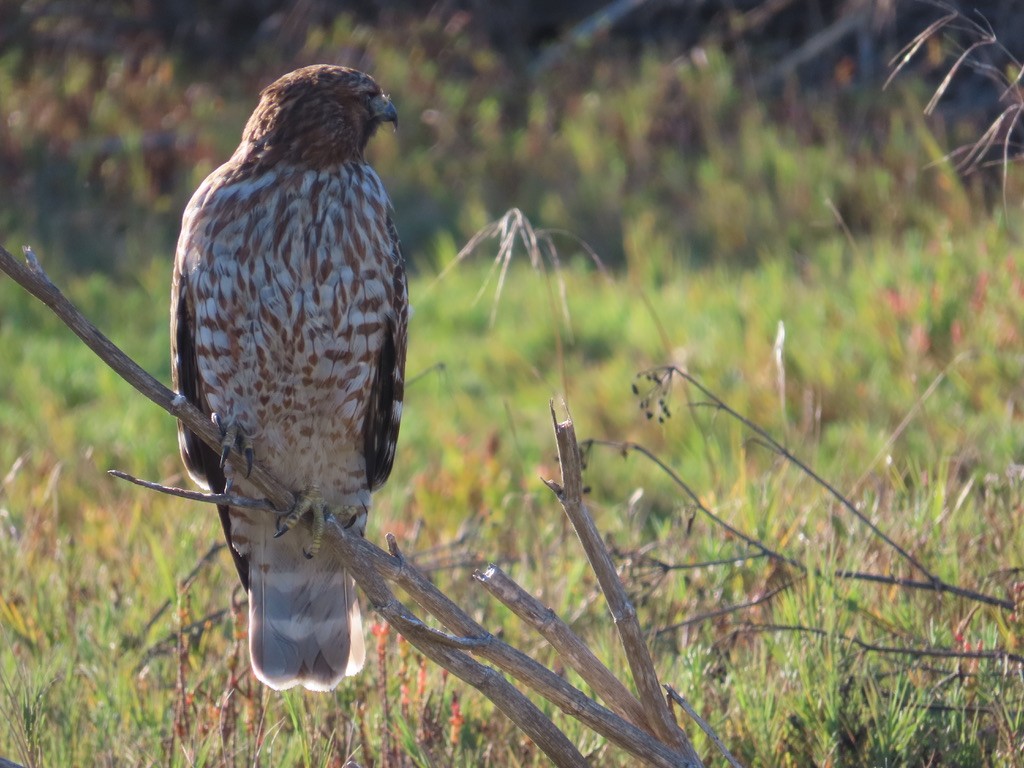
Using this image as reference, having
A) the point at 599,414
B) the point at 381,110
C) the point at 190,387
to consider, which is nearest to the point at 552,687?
the point at 190,387

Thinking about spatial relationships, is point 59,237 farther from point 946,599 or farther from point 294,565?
point 946,599

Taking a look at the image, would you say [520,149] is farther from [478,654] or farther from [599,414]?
[478,654]

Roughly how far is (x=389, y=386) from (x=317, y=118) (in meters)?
0.64

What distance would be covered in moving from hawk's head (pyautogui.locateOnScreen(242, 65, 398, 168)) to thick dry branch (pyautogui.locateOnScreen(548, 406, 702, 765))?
46.8 inches

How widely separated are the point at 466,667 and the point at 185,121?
7.36m

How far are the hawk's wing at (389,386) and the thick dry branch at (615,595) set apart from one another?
1.05m

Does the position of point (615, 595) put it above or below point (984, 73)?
below

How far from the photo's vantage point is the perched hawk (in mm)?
2920

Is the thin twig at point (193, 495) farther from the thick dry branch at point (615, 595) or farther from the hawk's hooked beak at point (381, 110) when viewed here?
the hawk's hooked beak at point (381, 110)

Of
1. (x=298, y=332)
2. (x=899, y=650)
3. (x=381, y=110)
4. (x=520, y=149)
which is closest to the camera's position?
(x=899, y=650)

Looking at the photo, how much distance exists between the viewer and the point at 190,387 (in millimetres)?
3250

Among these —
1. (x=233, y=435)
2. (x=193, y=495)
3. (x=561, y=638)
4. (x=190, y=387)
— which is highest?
(x=190, y=387)

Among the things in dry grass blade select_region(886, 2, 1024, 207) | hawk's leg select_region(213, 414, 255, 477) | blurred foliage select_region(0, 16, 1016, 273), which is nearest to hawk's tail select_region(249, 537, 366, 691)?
hawk's leg select_region(213, 414, 255, 477)

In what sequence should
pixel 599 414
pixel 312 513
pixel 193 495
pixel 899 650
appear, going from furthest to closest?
pixel 599 414
pixel 312 513
pixel 899 650
pixel 193 495
